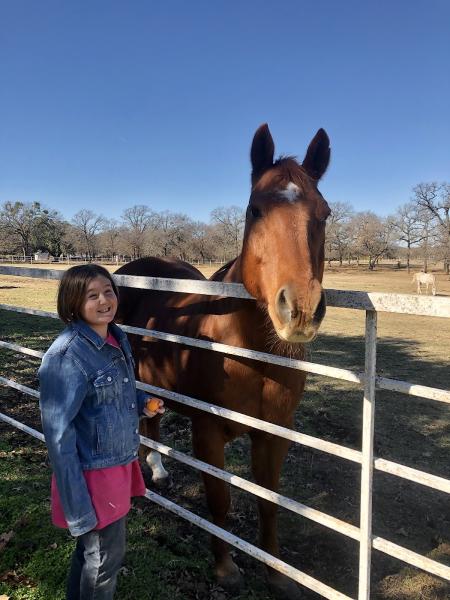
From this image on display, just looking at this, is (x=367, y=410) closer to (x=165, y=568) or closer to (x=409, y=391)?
(x=409, y=391)

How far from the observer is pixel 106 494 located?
1764 millimetres

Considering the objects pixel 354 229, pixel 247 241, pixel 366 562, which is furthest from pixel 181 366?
pixel 354 229

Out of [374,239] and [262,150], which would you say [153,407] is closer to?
[262,150]

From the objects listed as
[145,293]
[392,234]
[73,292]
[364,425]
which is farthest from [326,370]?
[392,234]

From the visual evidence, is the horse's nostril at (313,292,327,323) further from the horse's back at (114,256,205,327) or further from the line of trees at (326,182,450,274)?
the line of trees at (326,182,450,274)

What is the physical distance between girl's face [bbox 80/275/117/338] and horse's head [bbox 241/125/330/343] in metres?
0.69

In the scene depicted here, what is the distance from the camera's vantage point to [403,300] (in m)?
A: 1.64

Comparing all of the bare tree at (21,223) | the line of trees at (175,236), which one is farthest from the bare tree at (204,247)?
the bare tree at (21,223)

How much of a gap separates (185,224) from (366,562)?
89.9m

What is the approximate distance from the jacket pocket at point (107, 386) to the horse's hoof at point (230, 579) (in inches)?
64.2

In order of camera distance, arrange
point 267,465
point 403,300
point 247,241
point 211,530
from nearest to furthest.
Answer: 1. point 403,300
2. point 247,241
3. point 211,530
4. point 267,465

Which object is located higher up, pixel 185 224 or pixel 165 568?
pixel 185 224

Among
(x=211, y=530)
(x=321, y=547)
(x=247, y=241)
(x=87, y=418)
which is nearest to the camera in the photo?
(x=87, y=418)

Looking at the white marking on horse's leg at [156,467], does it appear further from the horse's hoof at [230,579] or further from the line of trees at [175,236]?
the line of trees at [175,236]
